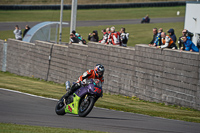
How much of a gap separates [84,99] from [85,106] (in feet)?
0.66

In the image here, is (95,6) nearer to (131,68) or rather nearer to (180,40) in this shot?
(131,68)

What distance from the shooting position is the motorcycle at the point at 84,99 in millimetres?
10219

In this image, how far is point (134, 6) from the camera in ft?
200

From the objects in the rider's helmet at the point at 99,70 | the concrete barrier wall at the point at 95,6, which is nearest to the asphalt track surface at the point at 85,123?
the rider's helmet at the point at 99,70

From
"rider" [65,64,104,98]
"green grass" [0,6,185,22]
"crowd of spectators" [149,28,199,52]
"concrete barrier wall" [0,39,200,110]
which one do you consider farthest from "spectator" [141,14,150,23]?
"rider" [65,64,104,98]

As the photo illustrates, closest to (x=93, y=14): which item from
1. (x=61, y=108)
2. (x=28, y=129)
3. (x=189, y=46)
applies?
(x=189, y=46)

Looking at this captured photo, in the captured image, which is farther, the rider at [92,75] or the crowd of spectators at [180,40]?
the crowd of spectators at [180,40]

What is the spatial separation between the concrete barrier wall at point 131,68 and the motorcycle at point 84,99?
5.63 meters

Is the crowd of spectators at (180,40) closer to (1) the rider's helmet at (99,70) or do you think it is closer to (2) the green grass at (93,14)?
(1) the rider's helmet at (99,70)

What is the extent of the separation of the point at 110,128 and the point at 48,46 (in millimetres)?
14854

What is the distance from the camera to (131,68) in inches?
698

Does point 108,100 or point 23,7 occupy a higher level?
point 23,7

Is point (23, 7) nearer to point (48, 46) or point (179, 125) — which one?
point (48, 46)

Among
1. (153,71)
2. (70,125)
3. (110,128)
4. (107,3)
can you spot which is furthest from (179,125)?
(107,3)
